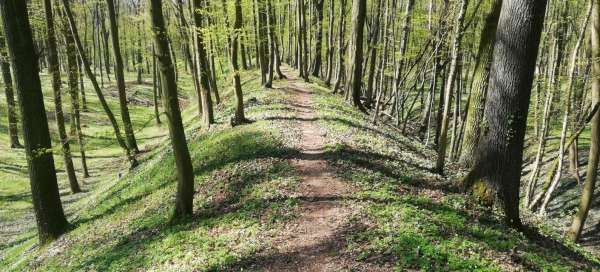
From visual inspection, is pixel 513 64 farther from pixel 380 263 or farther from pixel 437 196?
pixel 380 263

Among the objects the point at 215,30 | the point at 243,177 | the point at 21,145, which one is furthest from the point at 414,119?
the point at 21,145

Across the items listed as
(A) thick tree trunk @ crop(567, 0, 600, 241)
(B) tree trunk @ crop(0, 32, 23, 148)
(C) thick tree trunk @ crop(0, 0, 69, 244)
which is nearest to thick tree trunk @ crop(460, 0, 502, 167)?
(A) thick tree trunk @ crop(567, 0, 600, 241)

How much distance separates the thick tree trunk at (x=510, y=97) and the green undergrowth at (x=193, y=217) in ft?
16.3

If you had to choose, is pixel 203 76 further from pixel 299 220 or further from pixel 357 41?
pixel 299 220

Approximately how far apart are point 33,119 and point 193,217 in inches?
240

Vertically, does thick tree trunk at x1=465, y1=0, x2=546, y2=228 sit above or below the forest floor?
above

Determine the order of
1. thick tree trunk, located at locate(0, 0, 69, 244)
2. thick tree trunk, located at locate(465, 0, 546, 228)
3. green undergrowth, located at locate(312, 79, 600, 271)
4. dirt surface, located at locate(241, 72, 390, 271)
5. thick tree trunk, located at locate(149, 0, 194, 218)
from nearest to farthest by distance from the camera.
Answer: green undergrowth, located at locate(312, 79, 600, 271), dirt surface, located at locate(241, 72, 390, 271), thick tree trunk, located at locate(465, 0, 546, 228), thick tree trunk, located at locate(149, 0, 194, 218), thick tree trunk, located at locate(0, 0, 69, 244)

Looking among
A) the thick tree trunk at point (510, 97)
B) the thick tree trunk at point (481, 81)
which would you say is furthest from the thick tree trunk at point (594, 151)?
the thick tree trunk at point (510, 97)

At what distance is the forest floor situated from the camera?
27.1ft

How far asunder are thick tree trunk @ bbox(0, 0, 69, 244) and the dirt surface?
7.86 metres

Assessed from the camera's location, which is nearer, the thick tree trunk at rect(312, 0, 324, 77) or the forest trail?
the forest trail

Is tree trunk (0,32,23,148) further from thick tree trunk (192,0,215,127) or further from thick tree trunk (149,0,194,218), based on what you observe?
thick tree trunk (149,0,194,218)

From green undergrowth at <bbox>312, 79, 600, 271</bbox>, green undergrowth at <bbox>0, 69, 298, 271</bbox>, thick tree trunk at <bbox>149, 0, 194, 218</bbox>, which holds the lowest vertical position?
green undergrowth at <bbox>0, 69, 298, 271</bbox>

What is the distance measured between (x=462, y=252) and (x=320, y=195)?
415 cm
